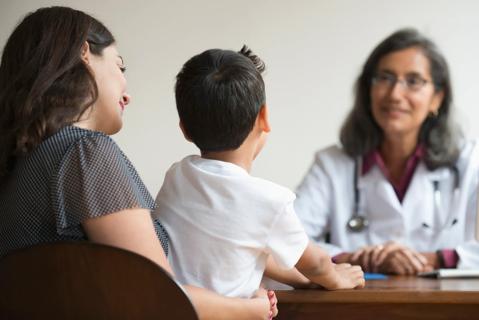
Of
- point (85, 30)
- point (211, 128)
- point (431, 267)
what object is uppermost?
point (85, 30)

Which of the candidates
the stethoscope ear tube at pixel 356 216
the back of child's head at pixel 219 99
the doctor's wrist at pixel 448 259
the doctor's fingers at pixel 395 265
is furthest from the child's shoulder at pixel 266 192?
the stethoscope ear tube at pixel 356 216

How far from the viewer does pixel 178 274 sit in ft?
4.37

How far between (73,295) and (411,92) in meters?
1.98

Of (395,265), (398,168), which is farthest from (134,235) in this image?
(398,168)

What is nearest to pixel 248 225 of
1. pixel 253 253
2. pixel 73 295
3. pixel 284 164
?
pixel 253 253

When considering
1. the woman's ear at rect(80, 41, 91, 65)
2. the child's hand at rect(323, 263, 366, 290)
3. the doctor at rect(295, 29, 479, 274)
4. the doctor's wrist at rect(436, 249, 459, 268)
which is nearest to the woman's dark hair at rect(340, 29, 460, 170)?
the doctor at rect(295, 29, 479, 274)

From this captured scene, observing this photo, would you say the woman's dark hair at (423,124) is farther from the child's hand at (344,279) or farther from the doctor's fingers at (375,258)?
the child's hand at (344,279)

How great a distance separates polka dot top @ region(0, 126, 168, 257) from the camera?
44.3 inches

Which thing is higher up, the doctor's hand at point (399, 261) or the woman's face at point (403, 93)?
the woman's face at point (403, 93)

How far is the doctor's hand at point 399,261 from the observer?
1.99 m

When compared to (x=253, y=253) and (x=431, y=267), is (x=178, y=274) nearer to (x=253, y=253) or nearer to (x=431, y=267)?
(x=253, y=253)

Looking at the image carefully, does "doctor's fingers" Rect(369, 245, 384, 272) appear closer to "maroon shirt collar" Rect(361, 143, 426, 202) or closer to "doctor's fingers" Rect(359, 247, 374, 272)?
"doctor's fingers" Rect(359, 247, 374, 272)

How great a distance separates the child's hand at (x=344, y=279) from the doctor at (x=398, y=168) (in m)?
0.85

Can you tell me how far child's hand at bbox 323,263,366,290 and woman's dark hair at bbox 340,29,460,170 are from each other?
111cm
